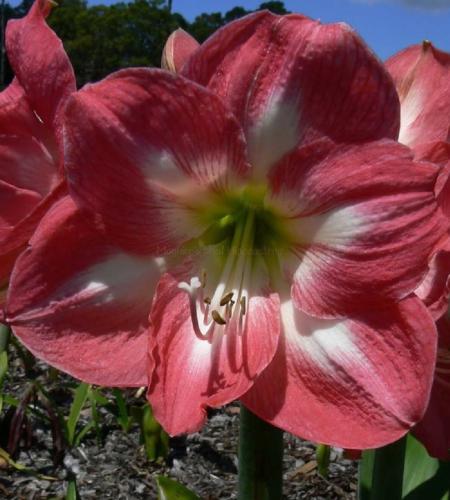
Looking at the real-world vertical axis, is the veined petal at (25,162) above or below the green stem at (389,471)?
above

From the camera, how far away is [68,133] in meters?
0.58

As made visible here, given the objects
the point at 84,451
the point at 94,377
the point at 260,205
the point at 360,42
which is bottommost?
the point at 84,451

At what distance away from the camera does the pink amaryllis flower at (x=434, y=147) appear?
60 centimetres

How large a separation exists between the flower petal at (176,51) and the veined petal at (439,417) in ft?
1.11

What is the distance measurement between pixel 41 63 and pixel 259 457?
14.9 inches

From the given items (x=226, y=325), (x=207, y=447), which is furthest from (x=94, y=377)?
(x=207, y=447)

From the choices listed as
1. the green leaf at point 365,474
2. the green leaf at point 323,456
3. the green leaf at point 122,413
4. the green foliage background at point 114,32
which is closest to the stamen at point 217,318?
the green leaf at point 365,474

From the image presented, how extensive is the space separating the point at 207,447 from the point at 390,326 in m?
1.68

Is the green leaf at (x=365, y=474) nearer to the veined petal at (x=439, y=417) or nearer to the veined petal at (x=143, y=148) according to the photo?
the veined petal at (x=439, y=417)

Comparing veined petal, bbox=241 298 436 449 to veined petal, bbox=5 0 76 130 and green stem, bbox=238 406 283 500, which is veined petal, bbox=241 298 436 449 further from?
veined petal, bbox=5 0 76 130

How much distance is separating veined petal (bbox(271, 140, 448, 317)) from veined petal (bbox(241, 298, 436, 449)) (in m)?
0.02

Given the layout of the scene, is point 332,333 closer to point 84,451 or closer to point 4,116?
point 4,116

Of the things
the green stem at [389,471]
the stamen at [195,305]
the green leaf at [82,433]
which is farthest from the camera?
the green leaf at [82,433]

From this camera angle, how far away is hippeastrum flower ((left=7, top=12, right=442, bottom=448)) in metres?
0.57
